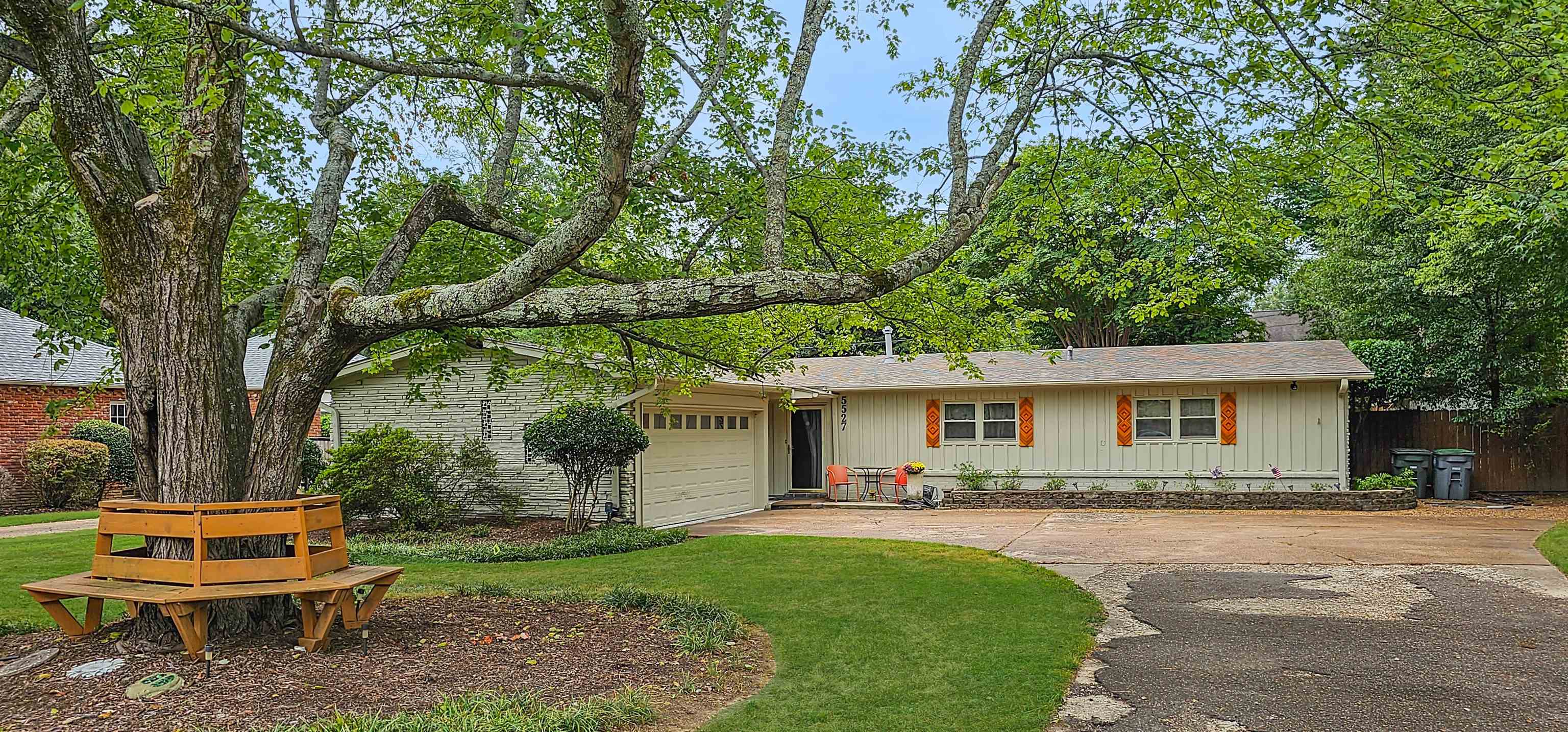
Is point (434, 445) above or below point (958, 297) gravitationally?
below

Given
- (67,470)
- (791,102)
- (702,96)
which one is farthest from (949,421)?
(67,470)

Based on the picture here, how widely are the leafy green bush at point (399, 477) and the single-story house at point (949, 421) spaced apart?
71 centimetres

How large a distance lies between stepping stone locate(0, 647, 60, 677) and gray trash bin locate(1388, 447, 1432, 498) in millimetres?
19538

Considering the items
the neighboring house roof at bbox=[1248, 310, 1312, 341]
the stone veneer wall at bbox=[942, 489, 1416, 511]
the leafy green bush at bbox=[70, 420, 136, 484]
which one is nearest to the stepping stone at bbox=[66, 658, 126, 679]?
the leafy green bush at bbox=[70, 420, 136, 484]

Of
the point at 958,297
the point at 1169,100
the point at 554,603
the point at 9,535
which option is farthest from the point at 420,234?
the point at 9,535

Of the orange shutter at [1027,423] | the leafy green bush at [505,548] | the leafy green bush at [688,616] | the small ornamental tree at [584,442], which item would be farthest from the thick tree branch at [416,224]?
the orange shutter at [1027,423]

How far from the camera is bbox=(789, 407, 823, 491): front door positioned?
67.4ft

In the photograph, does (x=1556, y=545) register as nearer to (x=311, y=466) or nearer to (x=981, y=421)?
(x=981, y=421)

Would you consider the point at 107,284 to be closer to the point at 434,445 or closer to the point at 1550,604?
the point at 434,445

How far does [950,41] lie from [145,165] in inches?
241

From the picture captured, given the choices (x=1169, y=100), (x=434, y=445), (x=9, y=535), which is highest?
(x=1169, y=100)

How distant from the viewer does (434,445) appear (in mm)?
13914

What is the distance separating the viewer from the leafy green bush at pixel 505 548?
36.2ft

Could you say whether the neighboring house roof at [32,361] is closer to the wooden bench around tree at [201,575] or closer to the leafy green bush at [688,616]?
the wooden bench around tree at [201,575]
